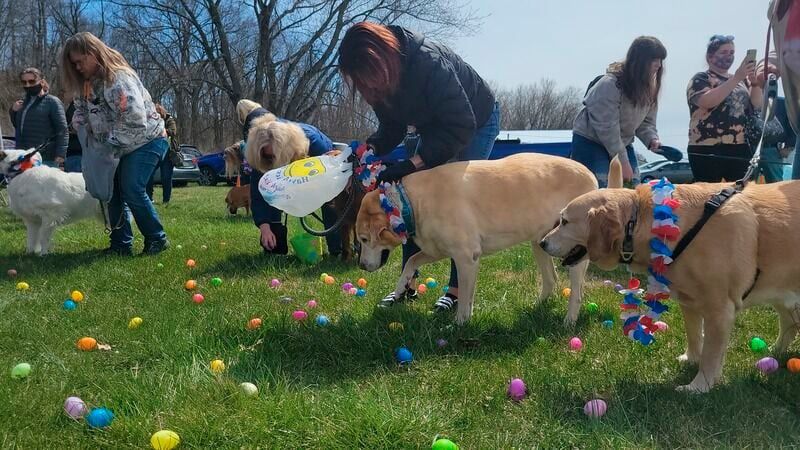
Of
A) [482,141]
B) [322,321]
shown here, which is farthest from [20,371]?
[482,141]

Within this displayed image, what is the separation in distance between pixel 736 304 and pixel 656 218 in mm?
580

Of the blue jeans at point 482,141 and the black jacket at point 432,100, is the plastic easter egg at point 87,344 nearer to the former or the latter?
the blue jeans at point 482,141

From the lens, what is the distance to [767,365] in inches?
116

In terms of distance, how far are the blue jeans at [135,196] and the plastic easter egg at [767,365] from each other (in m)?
5.70

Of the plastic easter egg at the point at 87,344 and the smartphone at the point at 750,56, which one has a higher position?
the smartphone at the point at 750,56

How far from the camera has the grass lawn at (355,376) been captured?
7.53 ft

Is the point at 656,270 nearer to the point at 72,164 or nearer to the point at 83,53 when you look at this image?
the point at 83,53

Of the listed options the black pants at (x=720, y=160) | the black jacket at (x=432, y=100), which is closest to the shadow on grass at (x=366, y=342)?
the black jacket at (x=432, y=100)

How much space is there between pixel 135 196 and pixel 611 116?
4.89 meters

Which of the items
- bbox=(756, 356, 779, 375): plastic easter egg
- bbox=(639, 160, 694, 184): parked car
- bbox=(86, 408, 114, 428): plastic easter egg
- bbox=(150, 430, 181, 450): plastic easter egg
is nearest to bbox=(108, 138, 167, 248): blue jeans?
bbox=(86, 408, 114, 428): plastic easter egg

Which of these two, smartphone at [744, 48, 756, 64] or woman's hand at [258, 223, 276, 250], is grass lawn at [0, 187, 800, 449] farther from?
smartphone at [744, 48, 756, 64]

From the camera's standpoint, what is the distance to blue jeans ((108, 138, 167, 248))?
5.94 metres

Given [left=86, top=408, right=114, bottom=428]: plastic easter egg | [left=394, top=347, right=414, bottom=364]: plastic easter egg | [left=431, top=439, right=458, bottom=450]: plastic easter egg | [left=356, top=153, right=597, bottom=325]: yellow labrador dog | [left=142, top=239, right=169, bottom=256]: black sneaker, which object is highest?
[left=356, top=153, right=597, bottom=325]: yellow labrador dog

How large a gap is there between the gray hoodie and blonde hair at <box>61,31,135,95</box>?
186 inches
